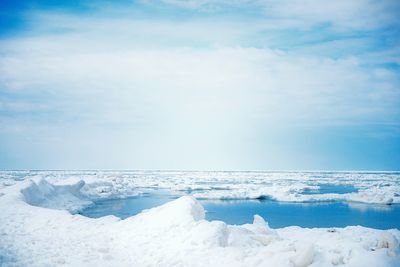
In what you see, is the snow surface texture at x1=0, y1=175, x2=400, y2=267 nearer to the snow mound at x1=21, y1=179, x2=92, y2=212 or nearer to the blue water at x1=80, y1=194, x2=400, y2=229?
the blue water at x1=80, y1=194, x2=400, y2=229

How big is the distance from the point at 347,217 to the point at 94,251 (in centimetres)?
2096

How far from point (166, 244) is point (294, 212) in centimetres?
2051

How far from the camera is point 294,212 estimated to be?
94.1 ft

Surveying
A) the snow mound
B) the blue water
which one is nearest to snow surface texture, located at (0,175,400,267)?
the blue water

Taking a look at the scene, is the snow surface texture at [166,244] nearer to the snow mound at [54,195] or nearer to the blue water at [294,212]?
the blue water at [294,212]

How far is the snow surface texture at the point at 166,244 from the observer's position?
7930 millimetres

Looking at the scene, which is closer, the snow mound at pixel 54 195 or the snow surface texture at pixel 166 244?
the snow surface texture at pixel 166 244

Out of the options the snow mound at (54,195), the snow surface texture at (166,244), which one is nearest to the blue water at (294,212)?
Result: the snow mound at (54,195)

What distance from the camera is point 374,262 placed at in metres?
7.13

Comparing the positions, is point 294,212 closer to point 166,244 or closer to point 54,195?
point 54,195

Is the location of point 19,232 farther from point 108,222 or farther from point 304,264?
point 304,264

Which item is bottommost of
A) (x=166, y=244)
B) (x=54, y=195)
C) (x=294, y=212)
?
(x=294, y=212)

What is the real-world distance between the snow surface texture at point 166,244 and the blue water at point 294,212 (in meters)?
10.6

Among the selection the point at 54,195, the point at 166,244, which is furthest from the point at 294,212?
the point at 166,244
